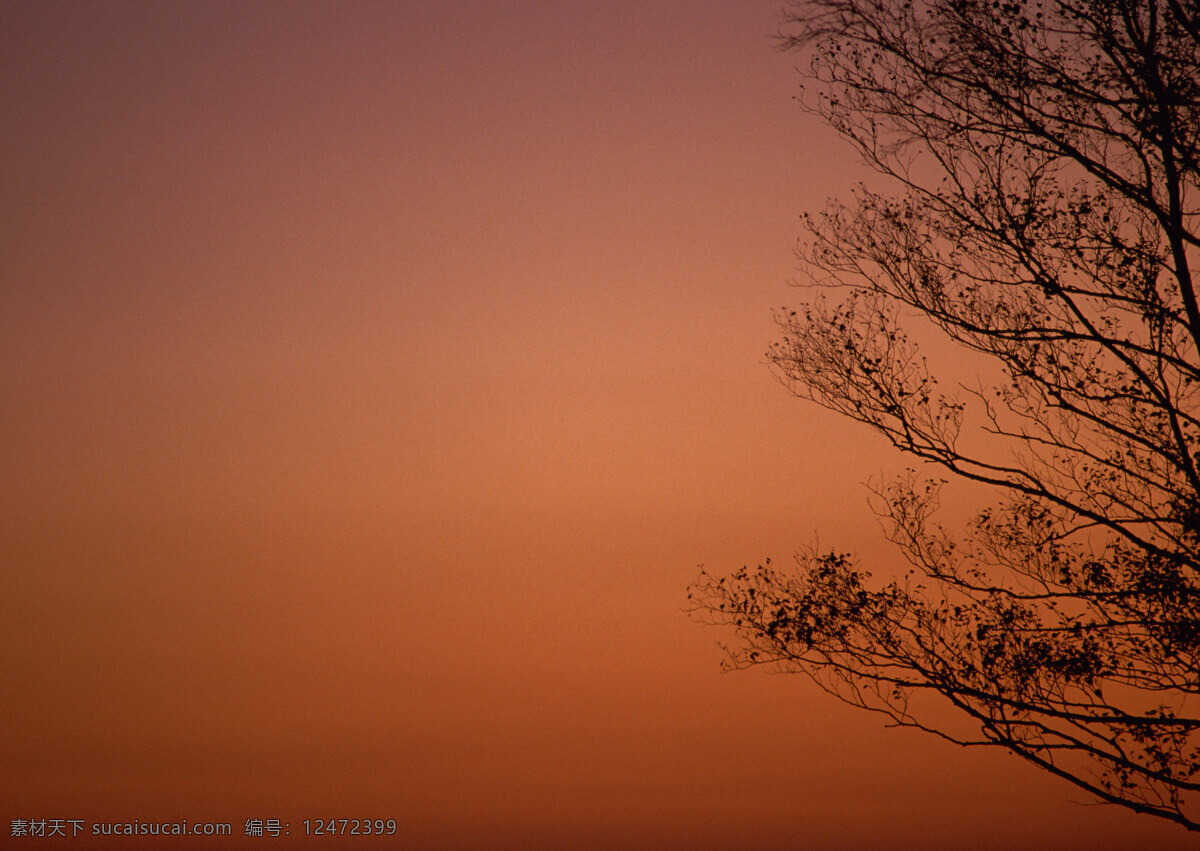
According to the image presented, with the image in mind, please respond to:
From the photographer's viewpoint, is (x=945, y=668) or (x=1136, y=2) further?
(x=945, y=668)

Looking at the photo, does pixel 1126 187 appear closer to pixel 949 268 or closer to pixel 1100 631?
pixel 949 268

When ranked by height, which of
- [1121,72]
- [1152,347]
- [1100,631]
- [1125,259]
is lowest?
[1100,631]

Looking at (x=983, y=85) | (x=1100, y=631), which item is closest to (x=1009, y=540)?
(x=1100, y=631)

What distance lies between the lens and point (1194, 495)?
8.32 metres

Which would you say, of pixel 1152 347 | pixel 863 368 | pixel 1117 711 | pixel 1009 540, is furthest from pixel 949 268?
pixel 1117 711

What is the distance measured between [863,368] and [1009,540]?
1776 mm

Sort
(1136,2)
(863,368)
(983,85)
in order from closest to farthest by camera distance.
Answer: (1136,2) → (983,85) → (863,368)

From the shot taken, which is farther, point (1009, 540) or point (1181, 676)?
point (1009, 540)

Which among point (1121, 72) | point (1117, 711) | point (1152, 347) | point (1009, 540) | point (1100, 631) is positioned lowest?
point (1117, 711)

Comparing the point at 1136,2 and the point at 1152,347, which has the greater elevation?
the point at 1136,2

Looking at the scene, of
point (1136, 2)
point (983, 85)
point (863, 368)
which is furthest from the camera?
point (863, 368)

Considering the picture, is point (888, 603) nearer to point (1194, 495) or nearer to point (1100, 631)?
point (1100, 631)

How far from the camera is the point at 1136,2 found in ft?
26.9

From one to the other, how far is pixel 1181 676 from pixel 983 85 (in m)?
4.59
